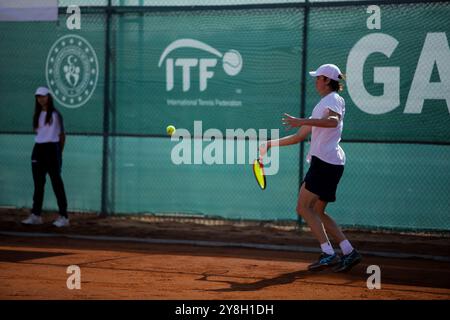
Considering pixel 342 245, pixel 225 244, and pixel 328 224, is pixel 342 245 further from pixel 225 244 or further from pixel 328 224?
pixel 225 244

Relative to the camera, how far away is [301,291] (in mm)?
6953

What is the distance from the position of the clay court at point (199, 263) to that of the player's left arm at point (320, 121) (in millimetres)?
1485

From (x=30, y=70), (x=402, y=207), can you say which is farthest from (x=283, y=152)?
(x=30, y=70)

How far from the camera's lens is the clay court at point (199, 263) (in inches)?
271

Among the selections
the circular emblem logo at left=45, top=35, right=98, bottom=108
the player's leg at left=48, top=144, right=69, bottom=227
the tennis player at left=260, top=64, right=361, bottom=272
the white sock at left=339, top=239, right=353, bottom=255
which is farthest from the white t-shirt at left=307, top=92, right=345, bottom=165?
the circular emblem logo at left=45, top=35, right=98, bottom=108

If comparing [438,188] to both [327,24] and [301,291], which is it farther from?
[301,291]

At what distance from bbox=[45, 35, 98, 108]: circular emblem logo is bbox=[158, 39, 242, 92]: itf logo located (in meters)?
1.20

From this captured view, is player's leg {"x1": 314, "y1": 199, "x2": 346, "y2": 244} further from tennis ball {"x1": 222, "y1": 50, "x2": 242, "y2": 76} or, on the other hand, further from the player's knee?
tennis ball {"x1": 222, "y1": 50, "x2": 242, "y2": 76}

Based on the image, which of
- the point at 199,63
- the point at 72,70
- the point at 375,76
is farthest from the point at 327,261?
the point at 72,70

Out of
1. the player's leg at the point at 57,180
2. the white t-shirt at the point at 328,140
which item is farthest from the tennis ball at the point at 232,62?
the white t-shirt at the point at 328,140
